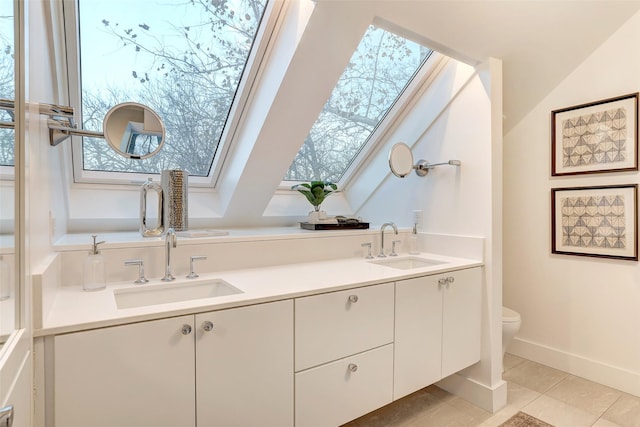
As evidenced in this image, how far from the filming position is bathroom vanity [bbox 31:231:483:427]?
1.02m

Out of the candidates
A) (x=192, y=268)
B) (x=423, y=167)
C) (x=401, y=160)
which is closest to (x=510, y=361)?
(x=423, y=167)

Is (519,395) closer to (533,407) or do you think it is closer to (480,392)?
(533,407)

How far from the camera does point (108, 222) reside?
2.02 m

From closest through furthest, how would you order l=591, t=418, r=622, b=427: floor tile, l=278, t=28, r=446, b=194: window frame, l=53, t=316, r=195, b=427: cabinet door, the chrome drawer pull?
l=53, t=316, r=195, b=427: cabinet door, the chrome drawer pull, l=591, t=418, r=622, b=427: floor tile, l=278, t=28, r=446, b=194: window frame

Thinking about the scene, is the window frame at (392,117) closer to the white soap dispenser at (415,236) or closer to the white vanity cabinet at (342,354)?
the white soap dispenser at (415,236)

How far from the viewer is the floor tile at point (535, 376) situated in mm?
2275

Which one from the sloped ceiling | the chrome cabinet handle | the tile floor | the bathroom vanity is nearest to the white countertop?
the bathroom vanity

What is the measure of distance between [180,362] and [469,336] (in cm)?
158

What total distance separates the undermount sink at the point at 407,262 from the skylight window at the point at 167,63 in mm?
1278

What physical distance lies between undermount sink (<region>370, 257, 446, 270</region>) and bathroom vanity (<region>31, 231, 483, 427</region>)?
0.23 metres

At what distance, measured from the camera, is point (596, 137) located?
7.45 feet

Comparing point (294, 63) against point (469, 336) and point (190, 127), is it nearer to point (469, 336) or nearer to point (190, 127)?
point (190, 127)

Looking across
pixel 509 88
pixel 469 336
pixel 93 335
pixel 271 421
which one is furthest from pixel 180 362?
pixel 509 88

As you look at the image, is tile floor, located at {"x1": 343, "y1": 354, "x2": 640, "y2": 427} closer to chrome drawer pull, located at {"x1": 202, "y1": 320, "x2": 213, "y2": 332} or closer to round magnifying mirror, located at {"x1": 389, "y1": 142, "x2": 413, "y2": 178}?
chrome drawer pull, located at {"x1": 202, "y1": 320, "x2": 213, "y2": 332}
